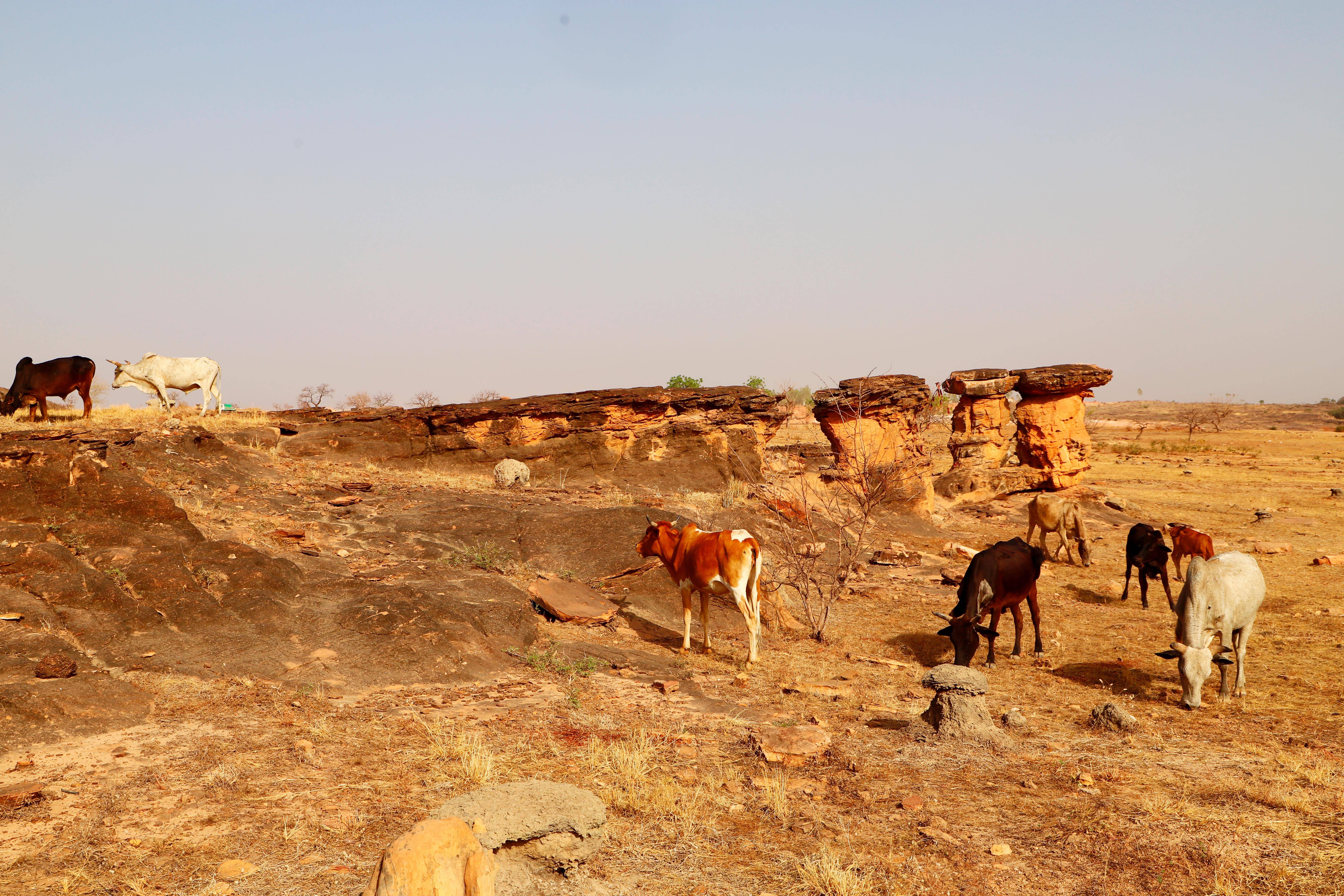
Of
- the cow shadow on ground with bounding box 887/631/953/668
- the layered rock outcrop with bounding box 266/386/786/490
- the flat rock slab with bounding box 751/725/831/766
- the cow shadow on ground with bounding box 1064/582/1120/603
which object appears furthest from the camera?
the layered rock outcrop with bounding box 266/386/786/490

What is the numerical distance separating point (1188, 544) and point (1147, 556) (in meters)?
1.49

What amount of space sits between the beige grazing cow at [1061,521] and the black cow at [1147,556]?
3374 mm

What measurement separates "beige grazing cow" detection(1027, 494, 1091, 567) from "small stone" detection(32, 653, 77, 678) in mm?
19063

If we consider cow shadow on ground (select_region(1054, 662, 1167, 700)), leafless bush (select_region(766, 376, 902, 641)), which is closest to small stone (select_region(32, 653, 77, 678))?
leafless bush (select_region(766, 376, 902, 641))

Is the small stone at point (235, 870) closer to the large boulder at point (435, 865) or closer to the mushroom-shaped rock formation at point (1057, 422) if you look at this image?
the large boulder at point (435, 865)

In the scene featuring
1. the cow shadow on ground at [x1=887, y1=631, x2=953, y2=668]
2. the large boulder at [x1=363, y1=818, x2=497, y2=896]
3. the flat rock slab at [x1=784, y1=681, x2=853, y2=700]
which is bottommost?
the cow shadow on ground at [x1=887, y1=631, x2=953, y2=668]

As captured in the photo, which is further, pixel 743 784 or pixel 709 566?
pixel 709 566

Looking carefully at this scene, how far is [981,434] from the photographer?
92.4 ft

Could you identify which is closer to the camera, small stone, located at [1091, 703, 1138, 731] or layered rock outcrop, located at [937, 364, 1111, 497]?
small stone, located at [1091, 703, 1138, 731]

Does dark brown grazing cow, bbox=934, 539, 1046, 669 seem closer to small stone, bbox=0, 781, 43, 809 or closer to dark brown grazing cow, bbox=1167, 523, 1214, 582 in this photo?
dark brown grazing cow, bbox=1167, 523, 1214, 582

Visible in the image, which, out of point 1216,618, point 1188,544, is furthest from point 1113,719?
point 1188,544

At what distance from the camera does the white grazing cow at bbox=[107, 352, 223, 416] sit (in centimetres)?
2364

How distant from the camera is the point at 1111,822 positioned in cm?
636

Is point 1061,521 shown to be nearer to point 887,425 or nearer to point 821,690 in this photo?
point 887,425
